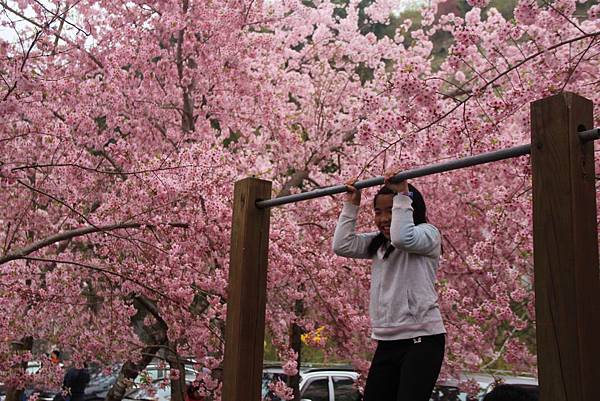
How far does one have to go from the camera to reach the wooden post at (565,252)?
5.54 feet

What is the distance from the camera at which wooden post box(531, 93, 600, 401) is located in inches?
66.4

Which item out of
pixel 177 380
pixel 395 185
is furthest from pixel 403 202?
pixel 177 380

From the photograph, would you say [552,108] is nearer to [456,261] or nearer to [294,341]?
[456,261]

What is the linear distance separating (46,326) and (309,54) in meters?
5.27

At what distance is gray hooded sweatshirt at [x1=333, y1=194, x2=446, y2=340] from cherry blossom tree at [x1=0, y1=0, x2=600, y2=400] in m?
1.96

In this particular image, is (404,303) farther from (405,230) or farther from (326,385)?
(326,385)

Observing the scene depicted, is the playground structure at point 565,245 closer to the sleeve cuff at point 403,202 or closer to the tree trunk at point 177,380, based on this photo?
the sleeve cuff at point 403,202

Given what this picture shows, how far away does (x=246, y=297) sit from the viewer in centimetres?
313

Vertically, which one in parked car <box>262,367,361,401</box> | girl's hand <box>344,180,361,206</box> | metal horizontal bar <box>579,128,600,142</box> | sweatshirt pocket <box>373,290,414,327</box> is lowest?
parked car <box>262,367,361,401</box>

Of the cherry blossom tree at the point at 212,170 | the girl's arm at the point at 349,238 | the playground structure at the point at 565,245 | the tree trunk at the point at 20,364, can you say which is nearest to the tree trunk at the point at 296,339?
the cherry blossom tree at the point at 212,170

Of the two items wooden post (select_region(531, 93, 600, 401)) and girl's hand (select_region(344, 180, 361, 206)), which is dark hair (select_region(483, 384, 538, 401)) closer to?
wooden post (select_region(531, 93, 600, 401))

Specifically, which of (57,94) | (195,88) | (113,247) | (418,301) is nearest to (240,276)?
(418,301)

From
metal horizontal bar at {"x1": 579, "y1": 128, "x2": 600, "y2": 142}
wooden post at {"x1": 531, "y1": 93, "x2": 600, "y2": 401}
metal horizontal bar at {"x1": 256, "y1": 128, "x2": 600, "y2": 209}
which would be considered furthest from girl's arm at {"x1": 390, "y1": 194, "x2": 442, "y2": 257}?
metal horizontal bar at {"x1": 579, "y1": 128, "x2": 600, "y2": 142}

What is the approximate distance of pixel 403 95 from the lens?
184 inches
